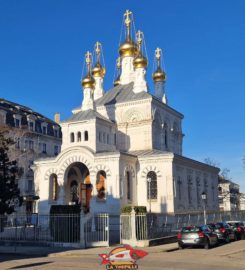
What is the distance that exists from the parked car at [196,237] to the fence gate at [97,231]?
429cm

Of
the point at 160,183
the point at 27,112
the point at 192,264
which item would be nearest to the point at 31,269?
the point at 192,264

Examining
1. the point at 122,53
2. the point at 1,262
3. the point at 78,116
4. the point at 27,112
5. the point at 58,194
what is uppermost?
the point at 122,53

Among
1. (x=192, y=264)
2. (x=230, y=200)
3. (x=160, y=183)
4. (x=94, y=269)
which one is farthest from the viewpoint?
(x=230, y=200)

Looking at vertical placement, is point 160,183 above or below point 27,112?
below

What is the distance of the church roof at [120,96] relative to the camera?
137ft

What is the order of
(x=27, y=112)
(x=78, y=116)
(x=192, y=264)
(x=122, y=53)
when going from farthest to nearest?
1. (x=27, y=112)
2. (x=122, y=53)
3. (x=78, y=116)
4. (x=192, y=264)

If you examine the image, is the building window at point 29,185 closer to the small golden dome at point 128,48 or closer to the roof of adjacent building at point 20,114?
the roof of adjacent building at point 20,114

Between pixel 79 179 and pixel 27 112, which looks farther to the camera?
pixel 27 112

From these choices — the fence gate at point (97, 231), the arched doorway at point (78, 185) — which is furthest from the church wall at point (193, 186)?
the fence gate at point (97, 231)

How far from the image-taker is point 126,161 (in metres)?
35.4

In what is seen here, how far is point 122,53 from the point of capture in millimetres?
47688

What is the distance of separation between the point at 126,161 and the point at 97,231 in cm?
1255

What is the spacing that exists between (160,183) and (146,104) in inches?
363

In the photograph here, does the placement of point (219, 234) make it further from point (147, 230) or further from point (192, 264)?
point (192, 264)
